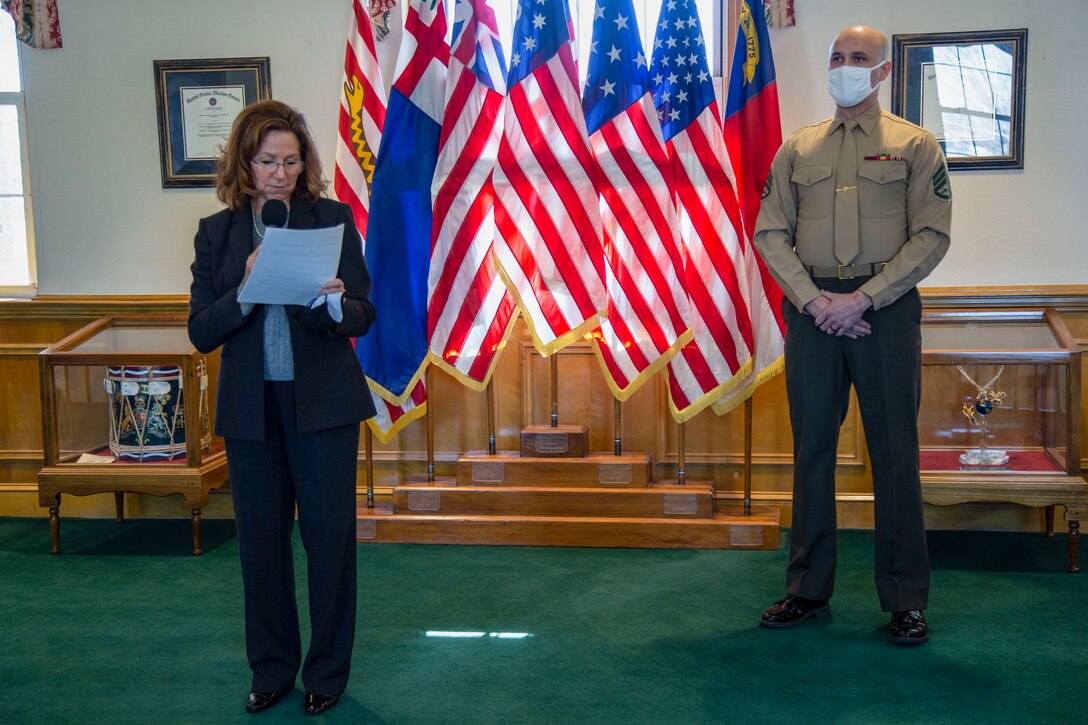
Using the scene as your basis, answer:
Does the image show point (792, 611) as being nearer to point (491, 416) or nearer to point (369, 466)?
point (491, 416)

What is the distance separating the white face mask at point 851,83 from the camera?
2885mm

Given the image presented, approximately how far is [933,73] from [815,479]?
2024 millimetres

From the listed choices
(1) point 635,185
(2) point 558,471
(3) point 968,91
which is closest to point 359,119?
(1) point 635,185

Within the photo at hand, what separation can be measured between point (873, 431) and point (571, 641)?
1120 mm

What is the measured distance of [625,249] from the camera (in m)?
3.89

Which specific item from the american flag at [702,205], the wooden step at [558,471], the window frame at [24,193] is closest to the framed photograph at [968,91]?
the american flag at [702,205]

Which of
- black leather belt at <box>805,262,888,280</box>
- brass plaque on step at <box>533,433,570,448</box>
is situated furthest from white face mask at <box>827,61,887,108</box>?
brass plaque on step at <box>533,433,570,448</box>

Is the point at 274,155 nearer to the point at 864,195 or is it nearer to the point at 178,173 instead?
the point at 864,195

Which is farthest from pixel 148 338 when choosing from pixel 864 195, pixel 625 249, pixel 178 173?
pixel 864 195

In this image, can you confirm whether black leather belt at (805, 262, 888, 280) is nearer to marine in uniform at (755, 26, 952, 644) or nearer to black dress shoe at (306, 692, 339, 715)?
marine in uniform at (755, 26, 952, 644)

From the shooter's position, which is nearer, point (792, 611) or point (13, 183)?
point (792, 611)

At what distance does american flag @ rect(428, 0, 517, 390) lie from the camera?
391 cm

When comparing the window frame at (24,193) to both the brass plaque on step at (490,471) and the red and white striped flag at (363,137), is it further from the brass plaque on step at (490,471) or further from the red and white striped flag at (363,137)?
the brass plaque on step at (490,471)

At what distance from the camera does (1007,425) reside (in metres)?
3.78
